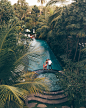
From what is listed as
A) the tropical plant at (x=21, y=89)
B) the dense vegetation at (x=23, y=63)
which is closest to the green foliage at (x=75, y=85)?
the dense vegetation at (x=23, y=63)

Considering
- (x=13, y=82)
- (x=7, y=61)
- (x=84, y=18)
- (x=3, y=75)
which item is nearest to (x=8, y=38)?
(x=7, y=61)

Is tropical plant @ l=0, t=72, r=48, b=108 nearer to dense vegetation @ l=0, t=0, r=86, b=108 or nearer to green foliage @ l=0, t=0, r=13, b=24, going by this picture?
dense vegetation @ l=0, t=0, r=86, b=108

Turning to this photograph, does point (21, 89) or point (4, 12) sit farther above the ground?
point (4, 12)

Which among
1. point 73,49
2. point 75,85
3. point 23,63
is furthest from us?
point 73,49

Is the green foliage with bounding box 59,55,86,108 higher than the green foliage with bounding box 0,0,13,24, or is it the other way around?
the green foliage with bounding box 0,0,13,24

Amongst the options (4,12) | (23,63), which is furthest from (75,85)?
(4,12)

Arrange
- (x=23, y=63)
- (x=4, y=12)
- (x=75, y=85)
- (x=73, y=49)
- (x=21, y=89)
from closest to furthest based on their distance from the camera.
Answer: (x=21, y=89), (x=23, y=63), (x=75, y=85), (x=4, y=12), (x=73, y=49)

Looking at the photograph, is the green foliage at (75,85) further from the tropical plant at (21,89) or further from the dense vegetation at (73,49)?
the tropical plant at (21,89)

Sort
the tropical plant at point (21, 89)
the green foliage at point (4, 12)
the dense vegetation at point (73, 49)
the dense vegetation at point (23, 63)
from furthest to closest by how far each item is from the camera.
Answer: the green foliage at point (4, 12) → the dense vegetation at point (73, 49) → the dense vegetation at point (23, 63) → the tropical plant at point (21, 89)

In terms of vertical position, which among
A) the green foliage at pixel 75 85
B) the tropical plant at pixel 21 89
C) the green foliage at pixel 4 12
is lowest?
the green foliage at pixel 75 85

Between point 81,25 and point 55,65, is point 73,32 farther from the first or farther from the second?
point 55,65

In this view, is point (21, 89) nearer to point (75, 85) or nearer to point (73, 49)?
point (75, 85)

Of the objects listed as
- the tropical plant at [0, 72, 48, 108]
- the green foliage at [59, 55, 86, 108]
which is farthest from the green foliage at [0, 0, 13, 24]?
the tropical plant at [0, 72, 48, 108]

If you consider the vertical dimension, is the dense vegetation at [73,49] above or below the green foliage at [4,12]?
below
